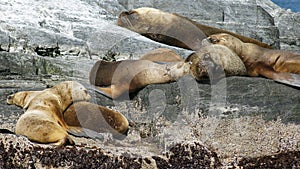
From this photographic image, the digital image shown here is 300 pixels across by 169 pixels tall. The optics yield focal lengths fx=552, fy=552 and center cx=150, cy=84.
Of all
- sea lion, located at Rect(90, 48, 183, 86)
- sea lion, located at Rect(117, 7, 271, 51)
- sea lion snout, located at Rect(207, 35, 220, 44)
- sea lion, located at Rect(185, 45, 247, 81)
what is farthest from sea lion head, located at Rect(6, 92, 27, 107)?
sea lion snout, located at Rect(207, 35, 220, 44)

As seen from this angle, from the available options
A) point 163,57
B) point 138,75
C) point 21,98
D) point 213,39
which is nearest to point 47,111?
point 21,98

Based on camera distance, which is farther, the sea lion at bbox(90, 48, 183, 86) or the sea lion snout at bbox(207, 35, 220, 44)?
the sea lion at bbox(90, 48, 183, 86)

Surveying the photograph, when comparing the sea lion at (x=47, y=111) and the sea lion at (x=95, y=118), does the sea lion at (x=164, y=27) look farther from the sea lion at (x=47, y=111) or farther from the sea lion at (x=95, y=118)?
the sea lion at (x=95, y=118)

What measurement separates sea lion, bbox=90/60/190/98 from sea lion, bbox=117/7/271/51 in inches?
18.9

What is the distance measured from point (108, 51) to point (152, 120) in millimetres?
2874

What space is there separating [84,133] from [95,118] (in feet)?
0.75

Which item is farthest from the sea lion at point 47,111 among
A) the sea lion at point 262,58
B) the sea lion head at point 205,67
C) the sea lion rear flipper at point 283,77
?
the sea lion rear flipper at point 283,77

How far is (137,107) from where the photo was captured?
6.96m

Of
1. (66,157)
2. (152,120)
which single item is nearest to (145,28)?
(152,120)

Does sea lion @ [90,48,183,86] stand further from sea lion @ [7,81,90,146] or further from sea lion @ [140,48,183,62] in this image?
sea lion @ [7,81,90,146]

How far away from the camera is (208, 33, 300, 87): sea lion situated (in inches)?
281

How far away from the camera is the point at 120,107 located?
7.02m

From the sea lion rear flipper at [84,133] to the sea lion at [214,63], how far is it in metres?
1.45

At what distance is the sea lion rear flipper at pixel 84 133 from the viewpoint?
622 cm
